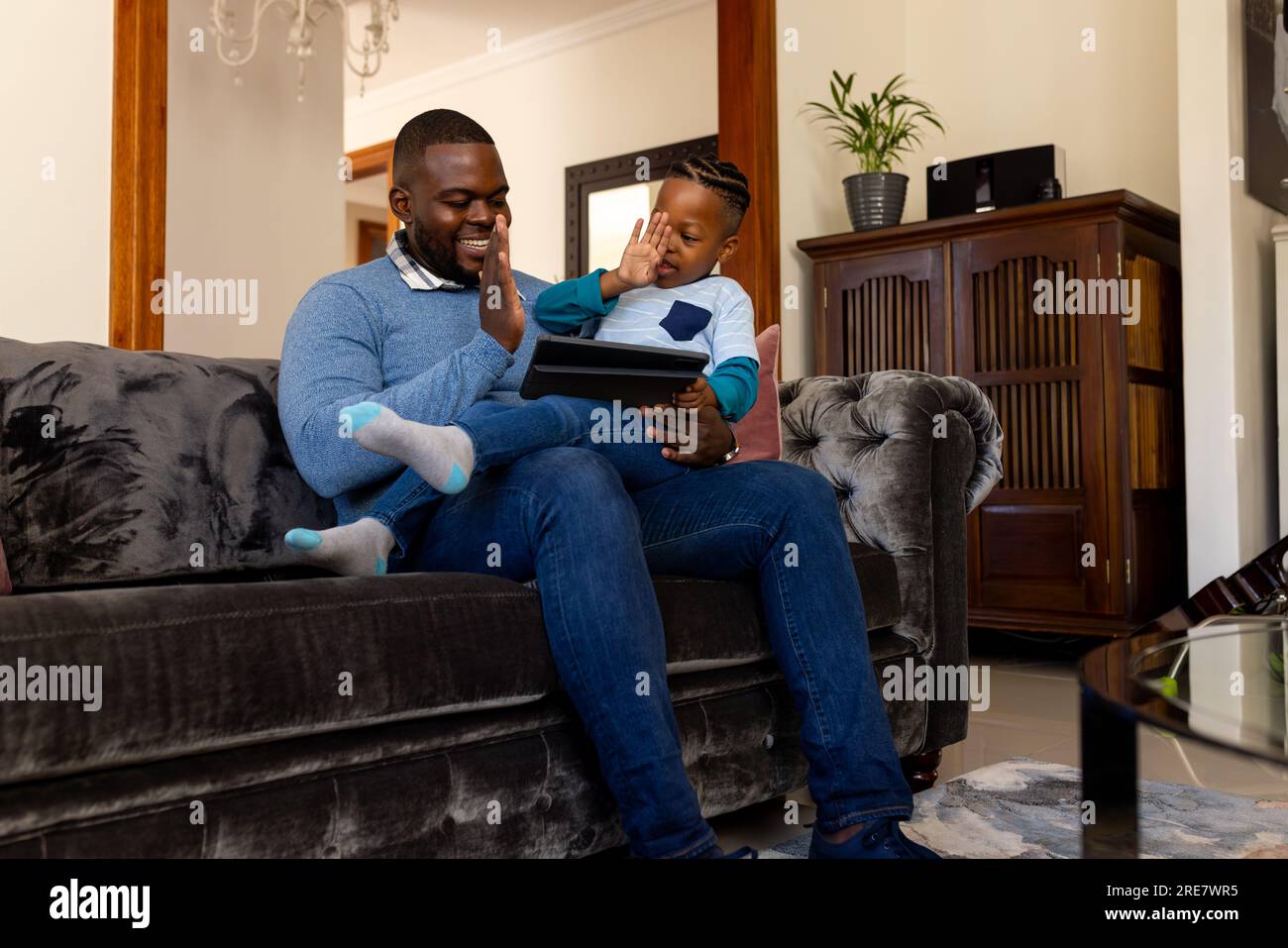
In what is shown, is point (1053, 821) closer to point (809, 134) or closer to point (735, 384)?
point (735, 384)

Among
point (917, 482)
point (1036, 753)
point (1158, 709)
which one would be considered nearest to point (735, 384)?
point (917, 482)

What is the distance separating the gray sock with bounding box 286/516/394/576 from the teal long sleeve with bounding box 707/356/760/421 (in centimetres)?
50

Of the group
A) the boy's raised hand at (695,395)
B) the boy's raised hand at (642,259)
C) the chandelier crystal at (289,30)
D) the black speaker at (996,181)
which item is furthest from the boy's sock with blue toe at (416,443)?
the black speaker at (996,181)

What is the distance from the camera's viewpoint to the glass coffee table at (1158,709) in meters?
0.79

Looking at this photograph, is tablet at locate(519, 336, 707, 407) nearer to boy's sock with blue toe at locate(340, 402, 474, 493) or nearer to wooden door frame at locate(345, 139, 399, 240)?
boy's sock with blue toe at locate(340, 402, 474, 493)

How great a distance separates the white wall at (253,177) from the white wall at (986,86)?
5.04 feet

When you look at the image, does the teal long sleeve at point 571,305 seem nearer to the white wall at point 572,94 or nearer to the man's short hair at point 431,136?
the man's short hair at point 431,136

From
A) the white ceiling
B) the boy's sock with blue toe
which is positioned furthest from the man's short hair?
the white ceiling

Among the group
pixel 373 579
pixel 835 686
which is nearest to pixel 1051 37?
pixel 835 686

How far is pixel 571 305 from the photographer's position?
1652 mm
